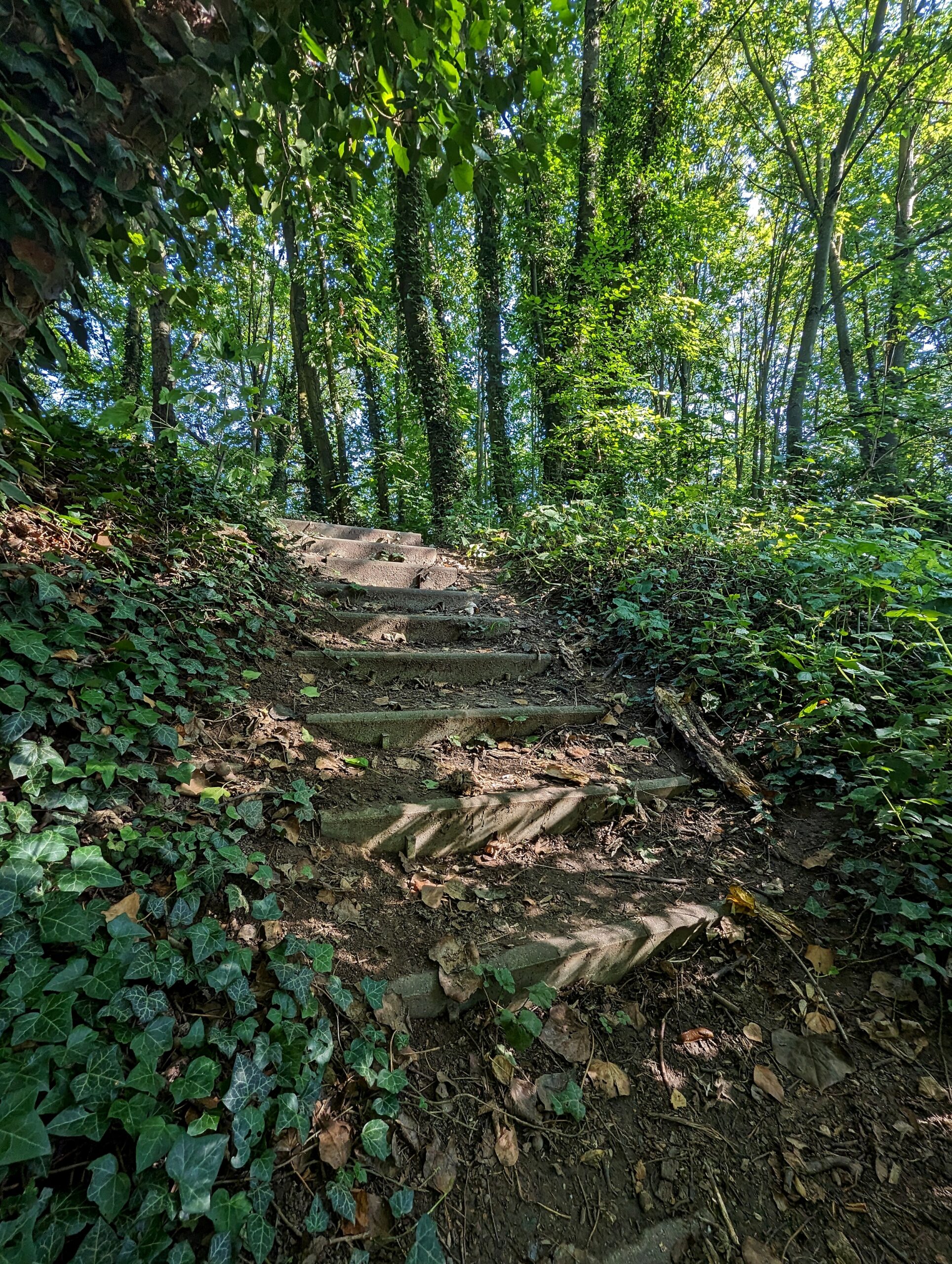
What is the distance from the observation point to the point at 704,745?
2.59 metres

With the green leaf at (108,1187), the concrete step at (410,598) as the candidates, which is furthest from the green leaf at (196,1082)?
the concrete step at (410,598)

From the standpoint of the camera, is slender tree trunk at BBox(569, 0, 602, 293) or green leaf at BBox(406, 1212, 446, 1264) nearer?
green leaf at BBox(406, 1212, 446, 1264)

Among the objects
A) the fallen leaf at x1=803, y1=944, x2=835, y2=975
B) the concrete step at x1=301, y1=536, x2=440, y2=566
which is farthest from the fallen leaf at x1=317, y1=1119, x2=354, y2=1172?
the concrete step at x1=301, y1=536, x2=440, y2=566

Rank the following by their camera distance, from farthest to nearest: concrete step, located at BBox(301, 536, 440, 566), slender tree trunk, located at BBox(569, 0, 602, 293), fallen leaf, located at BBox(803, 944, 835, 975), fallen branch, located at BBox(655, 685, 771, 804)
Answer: slender tree trunk, located at BBox(569, 0, 602, 293)
concrete step, located at BBox(301, 536, 440, 566)
fallen branch, located at BBox(655, 685, 771, 804)
fallen leaf, located at BBox(803, 944, 835, 975)

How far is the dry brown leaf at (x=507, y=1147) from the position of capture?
1312mm

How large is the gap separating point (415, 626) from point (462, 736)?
1.20 m

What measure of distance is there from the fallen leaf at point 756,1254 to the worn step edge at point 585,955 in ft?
2.03

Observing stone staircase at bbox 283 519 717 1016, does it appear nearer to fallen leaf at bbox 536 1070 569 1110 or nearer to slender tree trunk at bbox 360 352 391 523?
fallen leaf at bbox 536 1070 569 1110

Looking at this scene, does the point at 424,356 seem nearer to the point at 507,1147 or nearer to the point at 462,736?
the point at 462,736

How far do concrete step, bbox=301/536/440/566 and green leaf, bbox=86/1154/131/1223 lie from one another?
12.1ft

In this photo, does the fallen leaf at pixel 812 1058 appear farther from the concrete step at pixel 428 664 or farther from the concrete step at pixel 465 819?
the concrete step at pixel 428 664

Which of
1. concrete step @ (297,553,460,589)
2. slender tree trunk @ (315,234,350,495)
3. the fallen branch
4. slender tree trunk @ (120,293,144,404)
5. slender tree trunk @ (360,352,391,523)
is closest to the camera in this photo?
the fallen branch

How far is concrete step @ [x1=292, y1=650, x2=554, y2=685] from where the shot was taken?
2.92m

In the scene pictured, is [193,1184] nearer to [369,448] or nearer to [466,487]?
[466,487]
